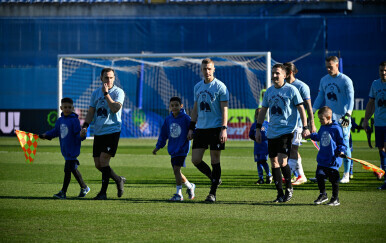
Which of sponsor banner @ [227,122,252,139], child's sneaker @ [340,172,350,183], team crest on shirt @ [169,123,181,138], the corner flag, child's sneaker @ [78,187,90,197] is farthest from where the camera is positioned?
sponsor banner @ [227,122,252,139]

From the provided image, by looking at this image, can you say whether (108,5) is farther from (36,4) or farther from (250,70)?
(250,70)

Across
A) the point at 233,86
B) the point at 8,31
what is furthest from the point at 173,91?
the point at 8,31

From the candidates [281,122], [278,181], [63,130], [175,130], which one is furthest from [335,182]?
[63,130]

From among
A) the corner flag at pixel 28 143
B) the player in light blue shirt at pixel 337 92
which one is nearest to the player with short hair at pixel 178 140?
the corner flag at pixel 28 143

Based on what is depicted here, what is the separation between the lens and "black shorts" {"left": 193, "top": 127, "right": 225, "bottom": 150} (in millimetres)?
8719

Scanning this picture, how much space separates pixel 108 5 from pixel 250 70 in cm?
1894

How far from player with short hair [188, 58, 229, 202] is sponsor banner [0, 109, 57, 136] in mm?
25086

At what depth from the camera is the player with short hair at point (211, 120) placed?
8.72 metres

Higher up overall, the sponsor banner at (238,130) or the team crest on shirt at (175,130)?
the team crest on shirt at (175,130)

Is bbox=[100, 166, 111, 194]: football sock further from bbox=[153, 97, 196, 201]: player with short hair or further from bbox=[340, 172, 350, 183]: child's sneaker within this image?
bbox=[340, 172, 350, 183]: child's sneaker

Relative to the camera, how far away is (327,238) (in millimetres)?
Answer: 5930

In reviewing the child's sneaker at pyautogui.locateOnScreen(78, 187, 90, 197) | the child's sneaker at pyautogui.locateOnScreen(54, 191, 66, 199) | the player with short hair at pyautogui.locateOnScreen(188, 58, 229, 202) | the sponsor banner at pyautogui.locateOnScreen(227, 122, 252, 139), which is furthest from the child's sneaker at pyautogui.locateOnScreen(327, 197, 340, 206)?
the sponsor banner at pyautogui.locateOnScreen(227, 122, 252, 139)

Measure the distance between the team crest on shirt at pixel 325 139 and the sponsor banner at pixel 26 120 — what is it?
25906mm

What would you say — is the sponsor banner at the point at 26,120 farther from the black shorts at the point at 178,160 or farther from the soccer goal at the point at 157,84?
the black shorts at the point at 178,160
